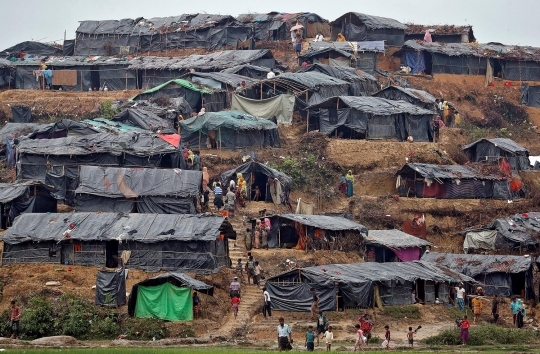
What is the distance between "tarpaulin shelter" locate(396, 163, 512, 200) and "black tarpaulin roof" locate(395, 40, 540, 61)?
15517mm

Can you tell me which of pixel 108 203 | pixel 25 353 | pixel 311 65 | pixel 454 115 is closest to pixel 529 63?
pixel 454 115

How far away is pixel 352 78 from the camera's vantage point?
6700 cm

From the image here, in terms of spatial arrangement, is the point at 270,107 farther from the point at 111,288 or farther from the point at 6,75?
the point at 111,288

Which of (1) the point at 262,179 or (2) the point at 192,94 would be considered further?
(2) the point at 192,94

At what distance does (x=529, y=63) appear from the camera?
75688mm

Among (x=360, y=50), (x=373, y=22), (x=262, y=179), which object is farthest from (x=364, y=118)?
(x=373, y=22)

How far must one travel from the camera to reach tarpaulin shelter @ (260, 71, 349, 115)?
207ft

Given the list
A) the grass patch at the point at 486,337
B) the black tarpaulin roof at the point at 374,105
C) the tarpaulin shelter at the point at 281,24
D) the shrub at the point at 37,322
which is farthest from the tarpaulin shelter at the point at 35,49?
the grass patch at the point at 486,337

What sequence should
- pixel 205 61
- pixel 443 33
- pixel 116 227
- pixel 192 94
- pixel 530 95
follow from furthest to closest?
1. pixel 443 33
2. pixel 530 95
3. pixel 205 61
4. pixel 192 94
5. pixel 116 227

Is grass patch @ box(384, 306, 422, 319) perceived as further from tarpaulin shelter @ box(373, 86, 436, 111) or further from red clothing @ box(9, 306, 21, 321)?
tarpaulin shelter @ box(373, 86, 436, 111)

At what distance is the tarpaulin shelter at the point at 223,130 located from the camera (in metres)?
57.9

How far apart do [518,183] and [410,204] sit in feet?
20.6

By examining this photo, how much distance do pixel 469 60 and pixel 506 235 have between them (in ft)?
73.2

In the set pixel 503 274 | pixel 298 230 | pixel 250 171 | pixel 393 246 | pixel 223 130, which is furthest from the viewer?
pixel 223 130
